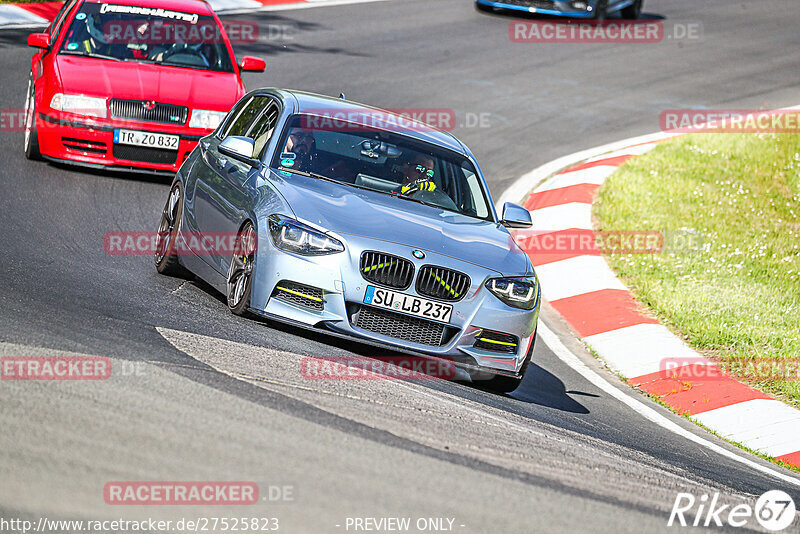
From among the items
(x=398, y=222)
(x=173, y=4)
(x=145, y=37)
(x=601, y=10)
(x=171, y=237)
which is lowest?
(x=171, y=237)

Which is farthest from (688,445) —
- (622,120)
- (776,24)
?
(776,24)

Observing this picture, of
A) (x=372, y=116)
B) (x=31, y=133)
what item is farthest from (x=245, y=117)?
(x=31, y=133)

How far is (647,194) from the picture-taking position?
44.2ft

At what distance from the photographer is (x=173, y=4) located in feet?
42.3

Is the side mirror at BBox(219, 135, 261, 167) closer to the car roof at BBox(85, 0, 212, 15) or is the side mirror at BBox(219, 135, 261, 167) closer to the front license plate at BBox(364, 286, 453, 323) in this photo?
the front license plate at BBox(364, 286, 453, 323)

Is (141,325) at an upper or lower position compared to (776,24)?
lower

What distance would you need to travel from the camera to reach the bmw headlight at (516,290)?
23.0ft

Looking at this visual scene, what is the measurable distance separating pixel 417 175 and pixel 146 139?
4083 mm

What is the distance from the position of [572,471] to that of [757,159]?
11.1m

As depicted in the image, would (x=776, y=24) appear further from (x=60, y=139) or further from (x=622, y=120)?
(x=60, y=139)

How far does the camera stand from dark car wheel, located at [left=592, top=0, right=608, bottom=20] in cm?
2292

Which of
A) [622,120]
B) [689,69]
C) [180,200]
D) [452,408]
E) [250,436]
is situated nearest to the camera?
[250,436]

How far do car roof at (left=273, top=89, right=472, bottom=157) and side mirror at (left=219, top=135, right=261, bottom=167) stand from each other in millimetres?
524

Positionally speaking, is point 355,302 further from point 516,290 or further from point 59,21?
point 59,21
